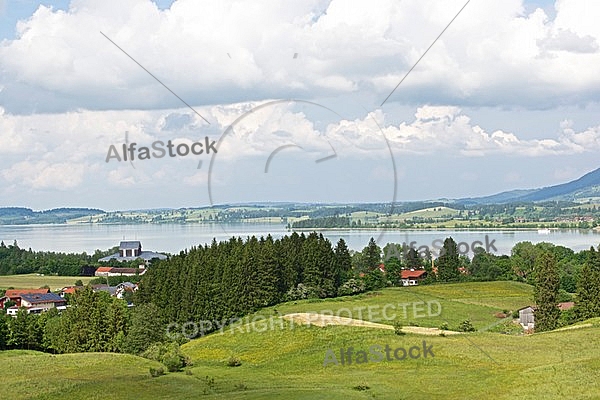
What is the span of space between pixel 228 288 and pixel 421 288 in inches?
1193

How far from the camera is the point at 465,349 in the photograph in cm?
3891

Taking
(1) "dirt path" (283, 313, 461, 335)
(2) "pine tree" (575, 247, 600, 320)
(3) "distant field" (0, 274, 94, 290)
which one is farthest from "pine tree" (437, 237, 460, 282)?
(3) "distant field" (0, 274, 94, 290)

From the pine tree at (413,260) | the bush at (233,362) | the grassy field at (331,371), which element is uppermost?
the pine tree at (413,260)

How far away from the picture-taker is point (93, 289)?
217 ft

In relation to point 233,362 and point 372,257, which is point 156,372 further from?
point 372,257

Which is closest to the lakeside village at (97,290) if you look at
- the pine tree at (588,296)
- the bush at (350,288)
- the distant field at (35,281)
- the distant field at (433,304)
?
the distant field at (433,304)

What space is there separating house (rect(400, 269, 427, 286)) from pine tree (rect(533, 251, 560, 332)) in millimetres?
37149

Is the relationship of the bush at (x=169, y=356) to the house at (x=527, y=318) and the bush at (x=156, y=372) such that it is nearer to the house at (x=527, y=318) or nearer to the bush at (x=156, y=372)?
the bush at (x=156, y=372)

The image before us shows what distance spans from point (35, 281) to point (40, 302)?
39.9 m

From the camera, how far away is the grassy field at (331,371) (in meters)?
29.2

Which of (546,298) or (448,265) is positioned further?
(448,265)

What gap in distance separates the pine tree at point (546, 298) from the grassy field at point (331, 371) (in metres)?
7.69

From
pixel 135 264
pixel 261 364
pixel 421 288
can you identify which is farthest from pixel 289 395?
pixel 135 264

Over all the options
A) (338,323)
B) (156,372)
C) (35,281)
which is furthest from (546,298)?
(35,281)
